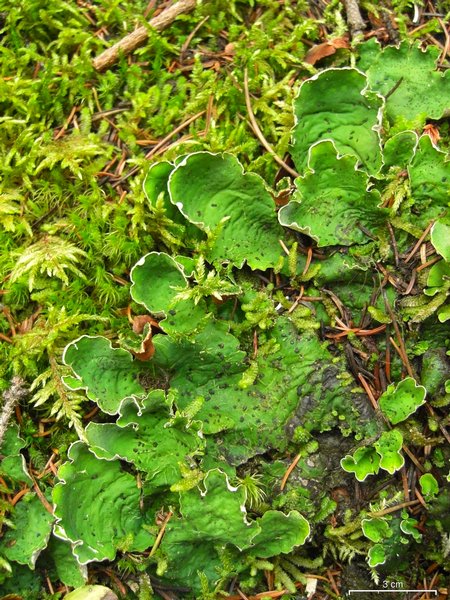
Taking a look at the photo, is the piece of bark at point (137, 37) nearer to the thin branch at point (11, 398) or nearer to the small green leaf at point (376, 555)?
the thin branch at point (11, 398)

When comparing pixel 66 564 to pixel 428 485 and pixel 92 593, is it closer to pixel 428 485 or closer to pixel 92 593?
pixel 92 593

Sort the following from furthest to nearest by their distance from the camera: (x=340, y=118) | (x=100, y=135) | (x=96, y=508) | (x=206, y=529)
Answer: (x=100, y=135) < (x=340, y=118) < (x=96, y=508) < (x=206, y=529)

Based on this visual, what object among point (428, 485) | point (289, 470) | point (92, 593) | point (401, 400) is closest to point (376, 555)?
point (428, 485)

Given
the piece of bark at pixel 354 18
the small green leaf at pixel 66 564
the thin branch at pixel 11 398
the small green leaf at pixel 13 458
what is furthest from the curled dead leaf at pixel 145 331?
the piece of bark at pixel 354 18

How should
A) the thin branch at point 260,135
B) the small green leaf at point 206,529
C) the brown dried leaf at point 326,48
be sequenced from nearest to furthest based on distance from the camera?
the small green leaf at point 206,529 < the thin branch at point 260,135 < the brown dried leaf at point 326,48

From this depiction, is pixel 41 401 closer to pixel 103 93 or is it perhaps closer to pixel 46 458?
pixel 46 458

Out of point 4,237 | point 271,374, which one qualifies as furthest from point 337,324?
point 4,237
